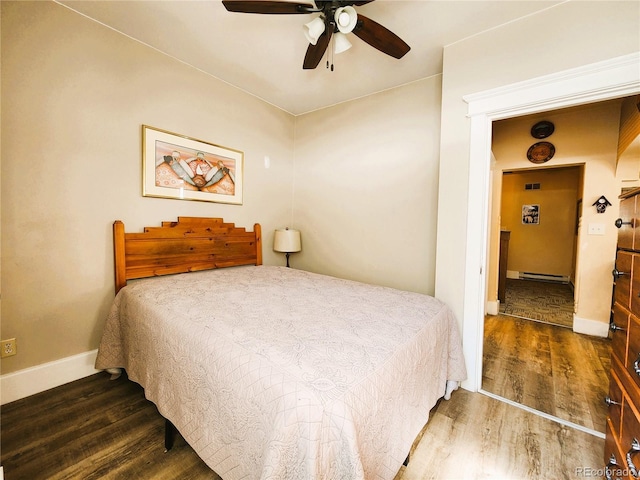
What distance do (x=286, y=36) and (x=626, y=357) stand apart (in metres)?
2.77

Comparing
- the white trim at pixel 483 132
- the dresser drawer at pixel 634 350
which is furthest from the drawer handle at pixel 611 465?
the white trim at pixel 483 132

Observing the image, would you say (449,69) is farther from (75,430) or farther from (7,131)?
(75,430)

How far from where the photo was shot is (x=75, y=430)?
154 cm

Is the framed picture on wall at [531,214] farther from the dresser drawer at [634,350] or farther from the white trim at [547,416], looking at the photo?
the dresser drawer at [634,350]

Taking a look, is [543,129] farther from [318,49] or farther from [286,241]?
[286,241]

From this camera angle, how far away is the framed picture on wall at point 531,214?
587 cm

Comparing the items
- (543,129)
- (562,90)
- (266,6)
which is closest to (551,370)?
(562,90)

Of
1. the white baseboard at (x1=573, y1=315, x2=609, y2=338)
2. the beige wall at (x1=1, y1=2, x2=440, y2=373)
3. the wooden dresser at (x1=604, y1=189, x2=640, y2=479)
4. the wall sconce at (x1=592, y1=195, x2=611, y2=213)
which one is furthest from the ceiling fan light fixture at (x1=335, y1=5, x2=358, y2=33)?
the white baseboard at (x1=573, y1=315, x2=609, y2=338)

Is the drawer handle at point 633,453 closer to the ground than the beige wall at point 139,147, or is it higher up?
closer to the ground

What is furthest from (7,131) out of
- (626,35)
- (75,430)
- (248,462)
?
(626,35)

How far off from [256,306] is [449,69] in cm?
235

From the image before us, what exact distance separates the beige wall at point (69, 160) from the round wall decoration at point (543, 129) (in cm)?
410

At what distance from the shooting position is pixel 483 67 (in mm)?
1959

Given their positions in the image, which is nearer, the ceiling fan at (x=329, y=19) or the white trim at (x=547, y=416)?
the ceiling fan at (x=329, y=19)
